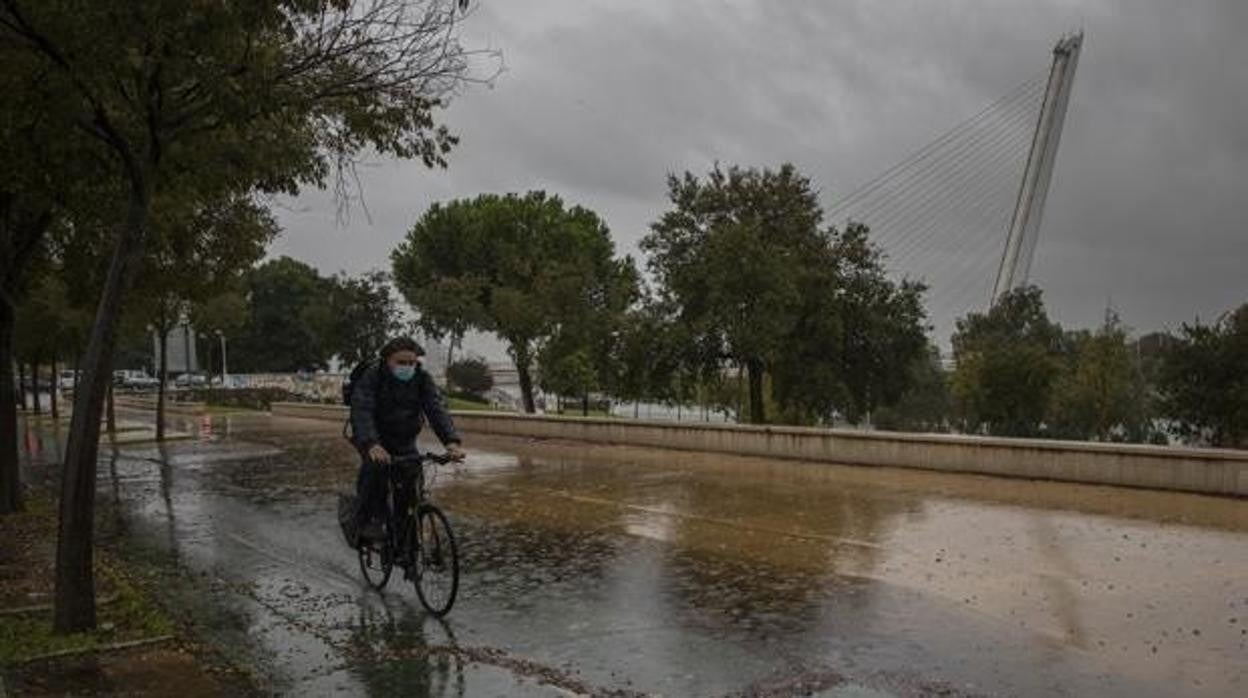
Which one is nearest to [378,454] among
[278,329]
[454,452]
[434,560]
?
[454,452]

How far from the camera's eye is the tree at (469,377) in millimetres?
66875

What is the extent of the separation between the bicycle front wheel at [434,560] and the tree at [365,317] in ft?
177

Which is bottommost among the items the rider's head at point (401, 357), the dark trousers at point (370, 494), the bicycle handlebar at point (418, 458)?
the dark trousers at point (370, 494)

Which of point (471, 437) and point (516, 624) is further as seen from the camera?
point (471, 437)

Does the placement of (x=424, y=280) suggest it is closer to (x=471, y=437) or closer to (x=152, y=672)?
(x=471, y=437)

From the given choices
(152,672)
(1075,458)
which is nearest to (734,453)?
(1075,458)

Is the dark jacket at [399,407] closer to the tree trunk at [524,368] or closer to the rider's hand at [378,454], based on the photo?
the rider's hand at [378,454]

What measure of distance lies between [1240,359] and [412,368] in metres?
43.5

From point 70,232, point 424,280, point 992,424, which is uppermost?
point 424,280

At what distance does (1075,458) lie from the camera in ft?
45.5

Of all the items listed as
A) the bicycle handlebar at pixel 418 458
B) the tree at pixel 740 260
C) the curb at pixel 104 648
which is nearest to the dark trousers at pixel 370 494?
the bicycle handlebar at pixel 418 458

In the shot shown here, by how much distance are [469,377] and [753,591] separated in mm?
60105

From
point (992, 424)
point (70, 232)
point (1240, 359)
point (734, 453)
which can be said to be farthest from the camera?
point (992, 424)

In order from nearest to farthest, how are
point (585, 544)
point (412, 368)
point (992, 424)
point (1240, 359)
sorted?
point (412, 368)
point (585, 544)
point (1240, 359)
point (992, 424)
